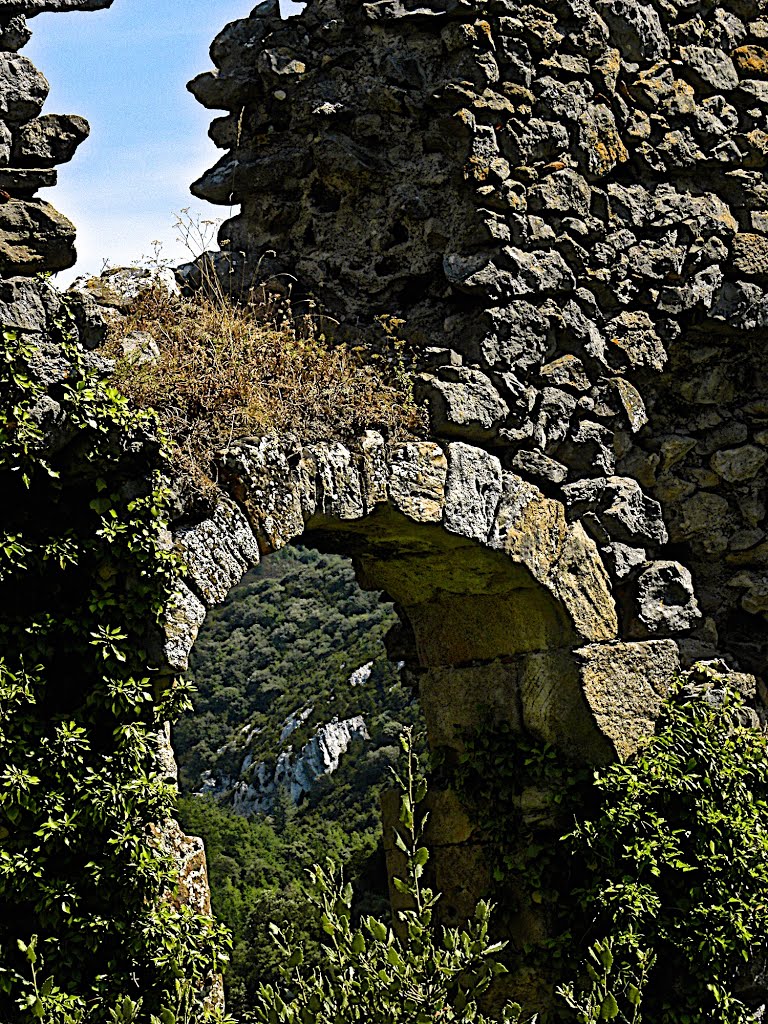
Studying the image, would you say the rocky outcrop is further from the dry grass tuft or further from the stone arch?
the dry grass tuft

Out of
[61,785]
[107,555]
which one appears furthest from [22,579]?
[61,785]

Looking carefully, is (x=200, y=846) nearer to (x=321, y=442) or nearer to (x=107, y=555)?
(x=107, y=555)

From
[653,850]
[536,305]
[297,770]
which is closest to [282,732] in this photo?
[297,770]

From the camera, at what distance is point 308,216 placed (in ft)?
16.5

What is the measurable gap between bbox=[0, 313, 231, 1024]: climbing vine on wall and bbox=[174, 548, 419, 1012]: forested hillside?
567 centimetres

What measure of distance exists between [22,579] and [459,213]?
251 cm

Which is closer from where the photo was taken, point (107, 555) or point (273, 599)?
point (107, 555)

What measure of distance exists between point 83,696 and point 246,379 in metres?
1.33

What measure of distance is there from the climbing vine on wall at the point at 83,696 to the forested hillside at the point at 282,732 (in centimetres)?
567

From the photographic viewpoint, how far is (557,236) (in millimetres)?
5070

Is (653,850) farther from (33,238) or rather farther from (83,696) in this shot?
(33,238)

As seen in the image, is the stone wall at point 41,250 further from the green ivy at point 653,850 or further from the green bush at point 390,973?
the green ivy at point 653,850

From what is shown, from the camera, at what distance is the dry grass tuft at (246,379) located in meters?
3.96

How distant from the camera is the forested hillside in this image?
1021cm
